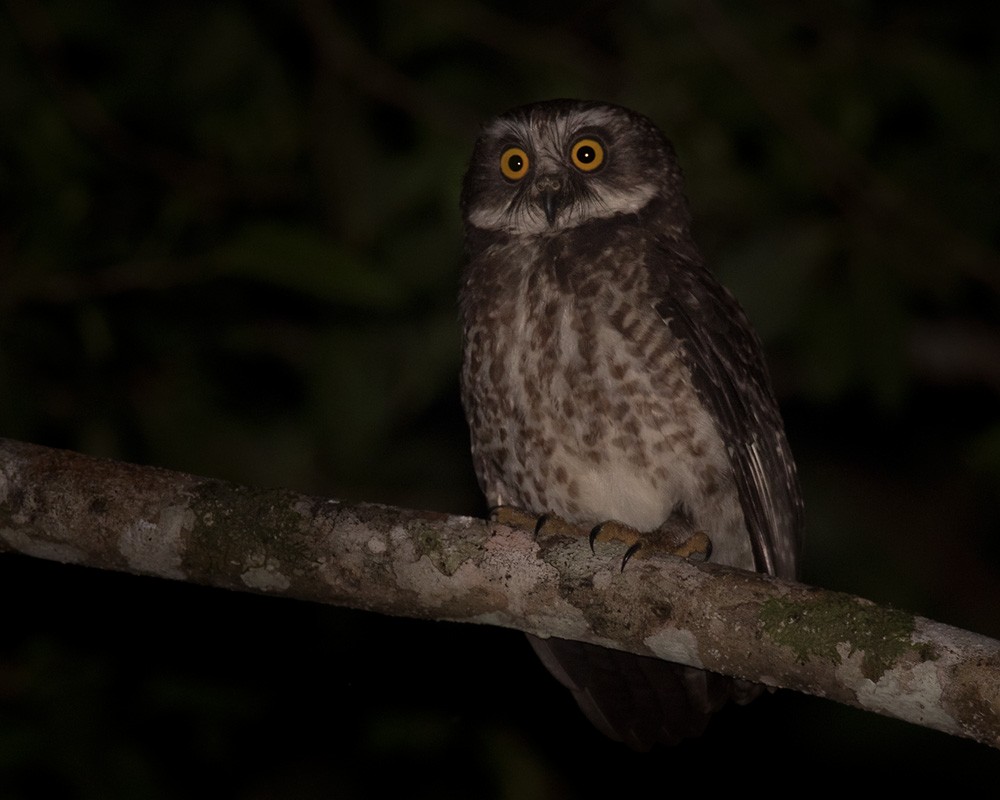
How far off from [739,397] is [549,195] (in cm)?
93

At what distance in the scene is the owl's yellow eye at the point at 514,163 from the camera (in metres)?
4.70

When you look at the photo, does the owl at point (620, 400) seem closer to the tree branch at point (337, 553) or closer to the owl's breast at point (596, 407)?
the owl's breast at point (596, 407)

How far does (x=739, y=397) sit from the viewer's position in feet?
13.8

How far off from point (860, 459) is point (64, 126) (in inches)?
197

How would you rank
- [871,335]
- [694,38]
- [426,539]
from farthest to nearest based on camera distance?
[694,38] < [871,335] < [426,539]

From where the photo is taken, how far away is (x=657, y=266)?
4.26m

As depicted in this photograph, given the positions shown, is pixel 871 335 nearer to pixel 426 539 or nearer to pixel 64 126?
pixel 426 539

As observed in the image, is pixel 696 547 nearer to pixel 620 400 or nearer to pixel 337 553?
pixel 620 400

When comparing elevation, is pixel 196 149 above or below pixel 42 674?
above

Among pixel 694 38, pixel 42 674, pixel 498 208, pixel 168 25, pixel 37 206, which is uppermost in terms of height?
pixel 694 38

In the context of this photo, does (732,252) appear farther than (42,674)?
Yes

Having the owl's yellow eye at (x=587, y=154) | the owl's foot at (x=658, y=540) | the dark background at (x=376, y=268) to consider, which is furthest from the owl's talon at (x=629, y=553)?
the dark background at (x=376, y=268)

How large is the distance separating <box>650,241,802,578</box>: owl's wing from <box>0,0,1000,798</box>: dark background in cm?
114

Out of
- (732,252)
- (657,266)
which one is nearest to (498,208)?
(657,266)
